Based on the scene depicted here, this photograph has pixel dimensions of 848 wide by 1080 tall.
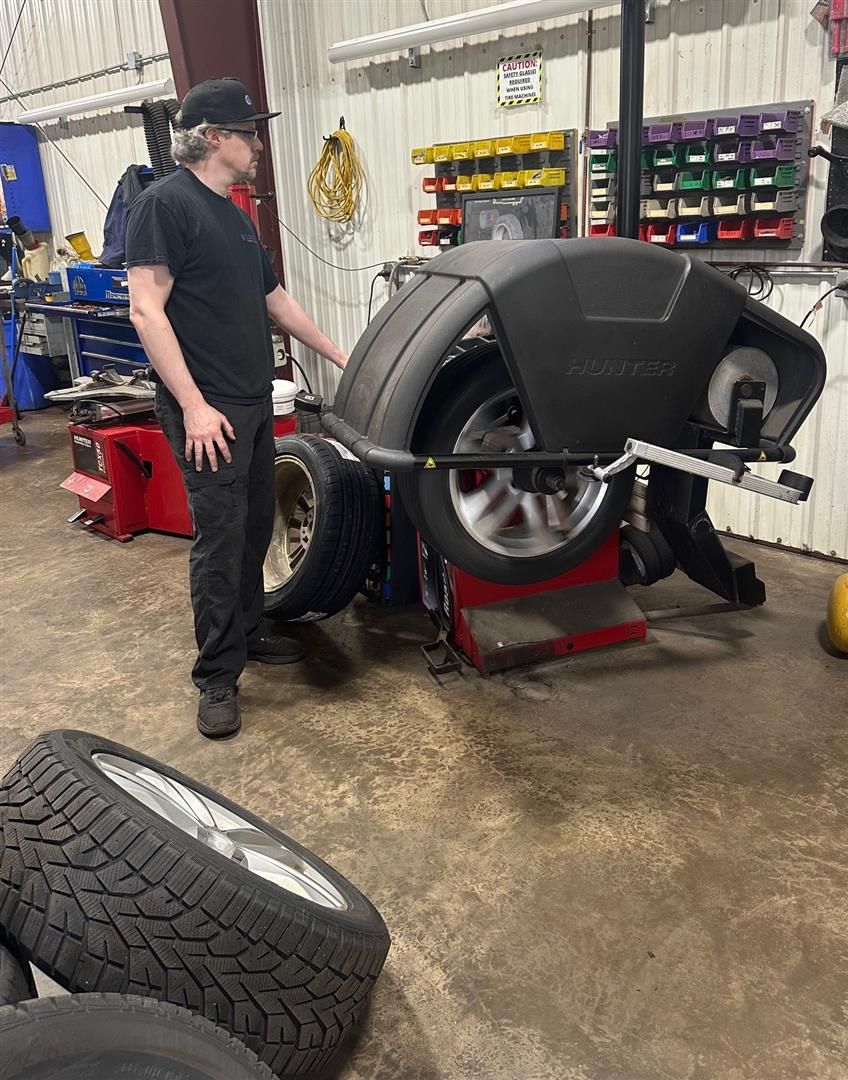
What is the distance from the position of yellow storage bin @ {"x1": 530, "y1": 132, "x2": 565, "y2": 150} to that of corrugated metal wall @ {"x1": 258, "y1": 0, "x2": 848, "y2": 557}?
102 millimetres

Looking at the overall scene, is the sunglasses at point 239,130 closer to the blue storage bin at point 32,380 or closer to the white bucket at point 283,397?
the white bucket at point 283,397

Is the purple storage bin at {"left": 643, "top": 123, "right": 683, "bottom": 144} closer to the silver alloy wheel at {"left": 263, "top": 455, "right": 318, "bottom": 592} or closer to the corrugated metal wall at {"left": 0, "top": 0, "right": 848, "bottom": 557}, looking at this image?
the corrugated metal wall at {"left": 0, "top": 0, "right": 848, "bottom": 557}

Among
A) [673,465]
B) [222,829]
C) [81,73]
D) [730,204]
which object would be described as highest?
[81,73]

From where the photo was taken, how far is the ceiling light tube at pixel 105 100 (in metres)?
6.07

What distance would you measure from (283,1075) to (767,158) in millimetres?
3233

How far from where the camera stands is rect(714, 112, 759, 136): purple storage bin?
329 centimetres

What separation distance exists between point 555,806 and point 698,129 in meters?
2.58

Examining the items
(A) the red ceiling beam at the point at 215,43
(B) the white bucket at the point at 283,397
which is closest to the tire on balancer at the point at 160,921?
(B) the white bucket at the point at 283,397

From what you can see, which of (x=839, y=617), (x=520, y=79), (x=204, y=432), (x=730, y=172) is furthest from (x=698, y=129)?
(x=204, y=432)

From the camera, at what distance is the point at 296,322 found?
277 centimetres

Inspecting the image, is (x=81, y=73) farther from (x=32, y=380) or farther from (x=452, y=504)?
(x=452, y=504)

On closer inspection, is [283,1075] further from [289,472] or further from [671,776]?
[289,472]

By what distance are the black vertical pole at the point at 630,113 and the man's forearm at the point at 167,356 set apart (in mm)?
1305

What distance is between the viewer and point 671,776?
2293mm
